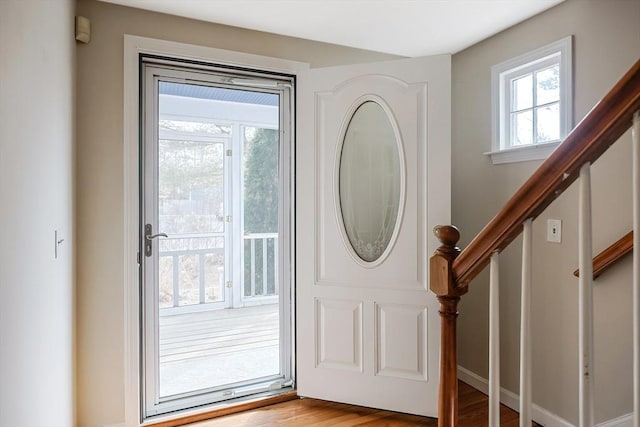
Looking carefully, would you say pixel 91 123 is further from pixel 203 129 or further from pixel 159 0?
pixel 203 129

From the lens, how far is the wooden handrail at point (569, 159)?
2.31ft

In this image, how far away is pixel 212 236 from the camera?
13.5 feet

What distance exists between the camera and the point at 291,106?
265 cm

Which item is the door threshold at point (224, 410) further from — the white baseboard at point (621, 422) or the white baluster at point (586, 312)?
the white baluster at point (586, 312)

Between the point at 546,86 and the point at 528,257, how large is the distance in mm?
1876

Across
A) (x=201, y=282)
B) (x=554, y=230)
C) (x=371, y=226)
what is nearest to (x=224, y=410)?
(x=371, y=226)

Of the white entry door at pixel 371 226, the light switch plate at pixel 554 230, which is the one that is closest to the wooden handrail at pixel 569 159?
the white entry door at pixel 371 226

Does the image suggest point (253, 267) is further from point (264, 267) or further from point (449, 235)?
point (449, 235)

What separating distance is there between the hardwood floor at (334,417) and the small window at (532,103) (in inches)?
61.6

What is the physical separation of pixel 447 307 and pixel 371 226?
1334 mm

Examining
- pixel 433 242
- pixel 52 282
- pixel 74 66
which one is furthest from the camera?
pixel 433 242

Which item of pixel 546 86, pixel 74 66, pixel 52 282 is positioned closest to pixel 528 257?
pixel 52 282

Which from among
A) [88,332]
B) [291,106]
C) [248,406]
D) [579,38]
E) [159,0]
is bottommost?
[248,406]

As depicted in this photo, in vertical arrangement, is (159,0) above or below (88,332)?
above
